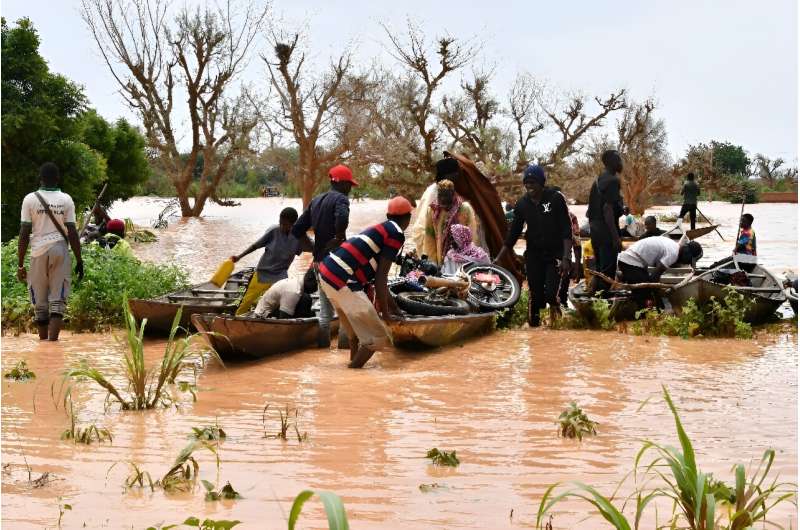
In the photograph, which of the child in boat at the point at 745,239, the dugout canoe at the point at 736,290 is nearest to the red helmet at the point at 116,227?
the dugout canoe at the point at 736,290

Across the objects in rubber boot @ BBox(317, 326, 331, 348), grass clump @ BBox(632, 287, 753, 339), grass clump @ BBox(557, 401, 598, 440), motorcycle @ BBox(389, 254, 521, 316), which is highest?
motorcycle @ BBox(389, 254, 521, 316)

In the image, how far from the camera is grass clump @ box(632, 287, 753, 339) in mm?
11375

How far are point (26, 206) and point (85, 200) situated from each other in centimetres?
1347

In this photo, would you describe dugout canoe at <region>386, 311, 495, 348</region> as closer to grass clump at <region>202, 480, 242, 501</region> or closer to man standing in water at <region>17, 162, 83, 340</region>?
man standing in water at <region>17, 162, 83, 340</region>

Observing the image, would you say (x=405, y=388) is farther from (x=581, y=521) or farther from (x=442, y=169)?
(x=442, y=169)

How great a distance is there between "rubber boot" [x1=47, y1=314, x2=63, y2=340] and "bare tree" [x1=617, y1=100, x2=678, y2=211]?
30969mm

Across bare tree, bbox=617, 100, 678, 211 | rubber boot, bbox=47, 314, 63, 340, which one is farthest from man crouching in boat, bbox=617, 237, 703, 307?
bare tree, bbox=617, 100, 678, 211

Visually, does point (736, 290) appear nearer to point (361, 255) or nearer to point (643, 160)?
point (361, 255)

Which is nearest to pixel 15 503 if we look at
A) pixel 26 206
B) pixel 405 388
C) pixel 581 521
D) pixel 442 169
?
pixel 581 521

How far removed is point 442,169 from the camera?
12961 mm

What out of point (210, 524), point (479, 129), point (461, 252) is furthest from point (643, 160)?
point (210, 524)

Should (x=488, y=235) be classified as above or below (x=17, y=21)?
below

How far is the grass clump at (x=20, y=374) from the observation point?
8633mm

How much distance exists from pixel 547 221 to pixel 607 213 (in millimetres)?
1123
